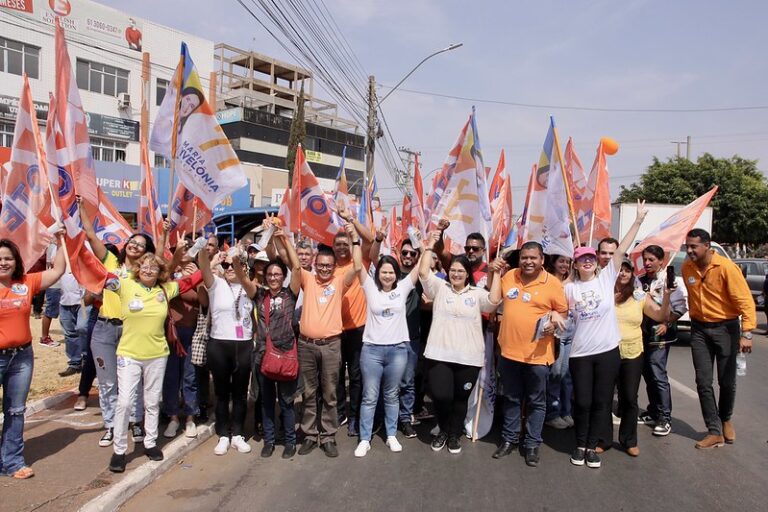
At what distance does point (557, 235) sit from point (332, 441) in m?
2.82

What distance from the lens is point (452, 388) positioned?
17.1 feet

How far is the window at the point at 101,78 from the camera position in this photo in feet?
95.2

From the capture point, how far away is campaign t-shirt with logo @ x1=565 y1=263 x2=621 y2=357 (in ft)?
16.1

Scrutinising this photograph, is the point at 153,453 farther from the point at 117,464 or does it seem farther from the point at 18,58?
the point at 18,58

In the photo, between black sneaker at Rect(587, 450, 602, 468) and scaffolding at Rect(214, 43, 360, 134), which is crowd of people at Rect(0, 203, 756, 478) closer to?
black sneaker at Rect(587, 450, 602, 468)

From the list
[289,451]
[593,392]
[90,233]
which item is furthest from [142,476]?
[593,392]

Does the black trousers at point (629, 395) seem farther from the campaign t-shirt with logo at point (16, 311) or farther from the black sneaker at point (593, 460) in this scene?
the campaign t-shirt with logo at point (16, 311)

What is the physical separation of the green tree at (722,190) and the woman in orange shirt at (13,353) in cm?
2810

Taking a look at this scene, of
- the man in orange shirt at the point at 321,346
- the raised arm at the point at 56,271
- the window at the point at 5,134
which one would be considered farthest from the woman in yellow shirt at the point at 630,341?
the window at the point at 5,134

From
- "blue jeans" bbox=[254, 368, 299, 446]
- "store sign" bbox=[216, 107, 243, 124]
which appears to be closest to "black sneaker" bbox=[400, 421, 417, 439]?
"blue jeans" bbox=[254, 368, 299, 446]

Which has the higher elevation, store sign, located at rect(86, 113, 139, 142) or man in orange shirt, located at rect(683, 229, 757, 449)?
store sign, located at rect(86, 113, 139, 142)

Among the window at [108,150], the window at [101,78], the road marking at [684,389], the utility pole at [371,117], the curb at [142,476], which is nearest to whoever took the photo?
the curb at [142,476]

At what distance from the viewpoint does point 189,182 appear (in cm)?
540

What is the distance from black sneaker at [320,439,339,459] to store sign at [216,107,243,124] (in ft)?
156
